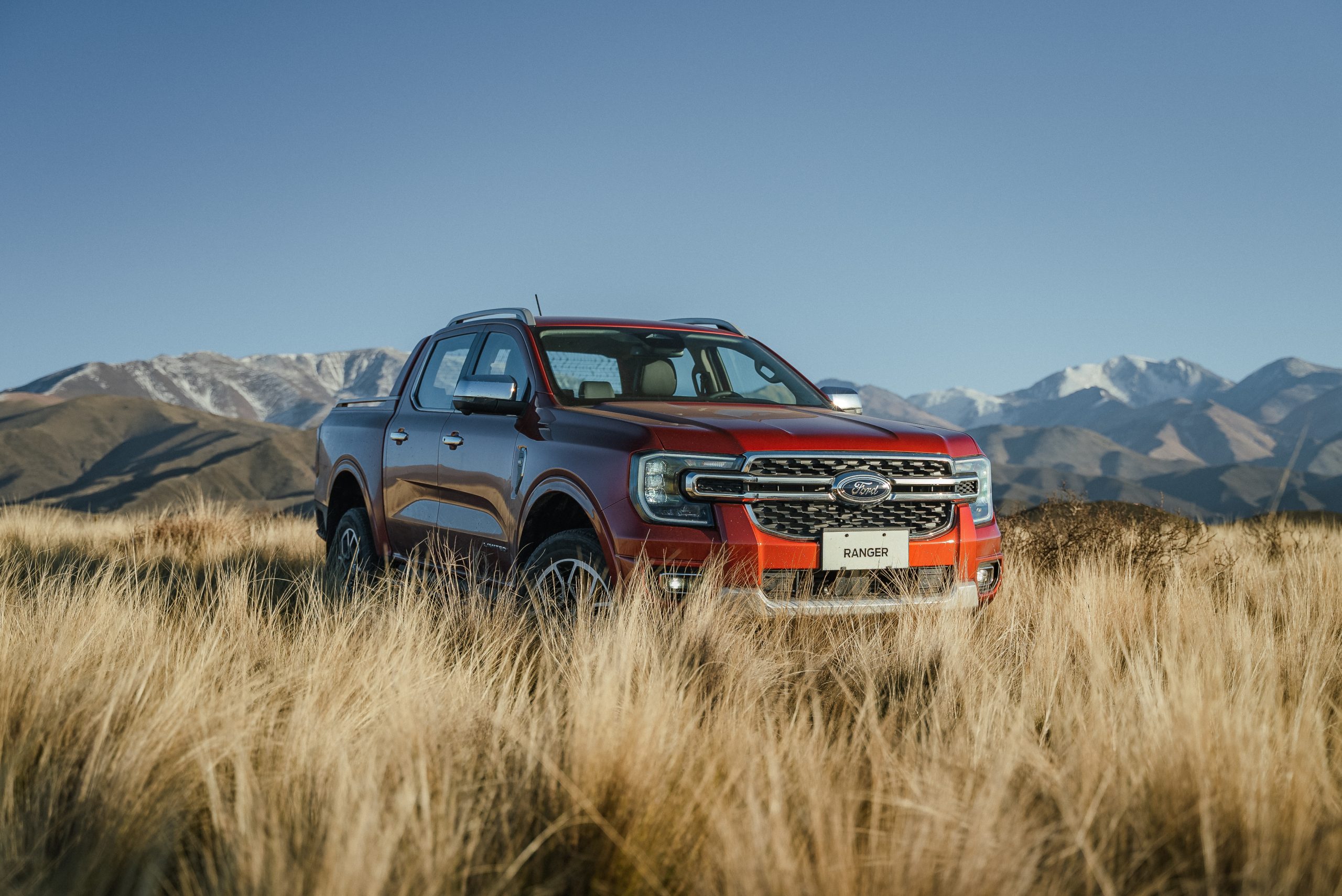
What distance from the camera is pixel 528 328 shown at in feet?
18.5

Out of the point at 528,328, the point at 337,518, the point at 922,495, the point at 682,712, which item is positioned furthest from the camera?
the point at 337,518

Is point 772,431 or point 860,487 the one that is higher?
point 772,431

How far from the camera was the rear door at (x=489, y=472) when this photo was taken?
5090mm

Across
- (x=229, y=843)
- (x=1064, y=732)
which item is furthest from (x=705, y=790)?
(x=1064, y=732)

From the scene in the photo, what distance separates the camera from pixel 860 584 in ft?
14.2

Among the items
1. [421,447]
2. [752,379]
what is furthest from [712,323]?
[421,447]

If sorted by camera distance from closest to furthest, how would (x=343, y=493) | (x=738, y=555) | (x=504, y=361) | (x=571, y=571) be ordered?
(x=738, y=555) → (x=571, y=571) → (x=504, y=361) → (x=343, y=493)

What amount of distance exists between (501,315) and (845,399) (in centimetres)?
205

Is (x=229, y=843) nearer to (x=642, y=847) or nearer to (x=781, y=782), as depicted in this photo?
(x=642, y=847)

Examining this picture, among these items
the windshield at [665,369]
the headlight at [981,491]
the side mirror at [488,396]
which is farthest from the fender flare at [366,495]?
the headlight at [981,491]

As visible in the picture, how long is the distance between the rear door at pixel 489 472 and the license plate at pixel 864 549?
5.17ft

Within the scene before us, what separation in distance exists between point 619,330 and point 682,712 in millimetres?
3166

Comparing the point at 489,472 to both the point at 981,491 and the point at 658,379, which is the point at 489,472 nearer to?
the point at 658,379

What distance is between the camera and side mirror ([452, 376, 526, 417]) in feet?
16.6
